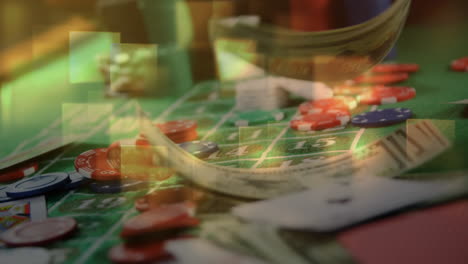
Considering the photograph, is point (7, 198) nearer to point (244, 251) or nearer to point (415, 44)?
point (244, 251)

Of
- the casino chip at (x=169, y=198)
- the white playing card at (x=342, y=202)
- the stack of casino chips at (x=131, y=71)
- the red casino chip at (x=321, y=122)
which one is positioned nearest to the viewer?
the white playing card at (x=342, y=202)

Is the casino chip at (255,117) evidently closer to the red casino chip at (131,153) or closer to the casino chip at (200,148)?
the casino chip at (200,148)

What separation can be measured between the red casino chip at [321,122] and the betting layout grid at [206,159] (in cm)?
2

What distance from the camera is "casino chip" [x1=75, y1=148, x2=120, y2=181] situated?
1.44 metres

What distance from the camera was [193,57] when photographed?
9.44 feet

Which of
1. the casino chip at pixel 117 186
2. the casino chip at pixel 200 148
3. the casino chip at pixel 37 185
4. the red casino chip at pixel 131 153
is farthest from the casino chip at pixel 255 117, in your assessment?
the casino chip at pixel 37 185

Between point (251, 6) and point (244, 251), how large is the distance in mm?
2507

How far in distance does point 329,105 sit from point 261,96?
0.34 metres

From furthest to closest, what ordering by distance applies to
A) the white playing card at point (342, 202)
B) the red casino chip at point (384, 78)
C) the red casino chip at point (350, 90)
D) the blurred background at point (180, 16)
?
the blurred background at point (180, 16)
the red casino chip at point (384, 78)
the red casino chip at point (350, 90)
the white playing card at point (342, 202)

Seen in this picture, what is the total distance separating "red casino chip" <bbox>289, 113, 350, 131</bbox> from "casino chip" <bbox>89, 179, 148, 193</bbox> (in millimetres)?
602

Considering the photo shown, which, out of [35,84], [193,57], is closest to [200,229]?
[193,57]

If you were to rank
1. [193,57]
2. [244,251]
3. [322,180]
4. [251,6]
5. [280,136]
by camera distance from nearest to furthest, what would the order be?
[244,251] < [322,180] < [280,136] < [193,57] < [251,6]

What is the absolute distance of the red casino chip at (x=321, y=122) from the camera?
1.66 meters

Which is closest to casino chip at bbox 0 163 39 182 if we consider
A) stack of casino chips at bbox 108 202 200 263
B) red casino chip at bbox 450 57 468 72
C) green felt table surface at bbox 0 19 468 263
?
green felt table surface at bbox 0 19 468 263
